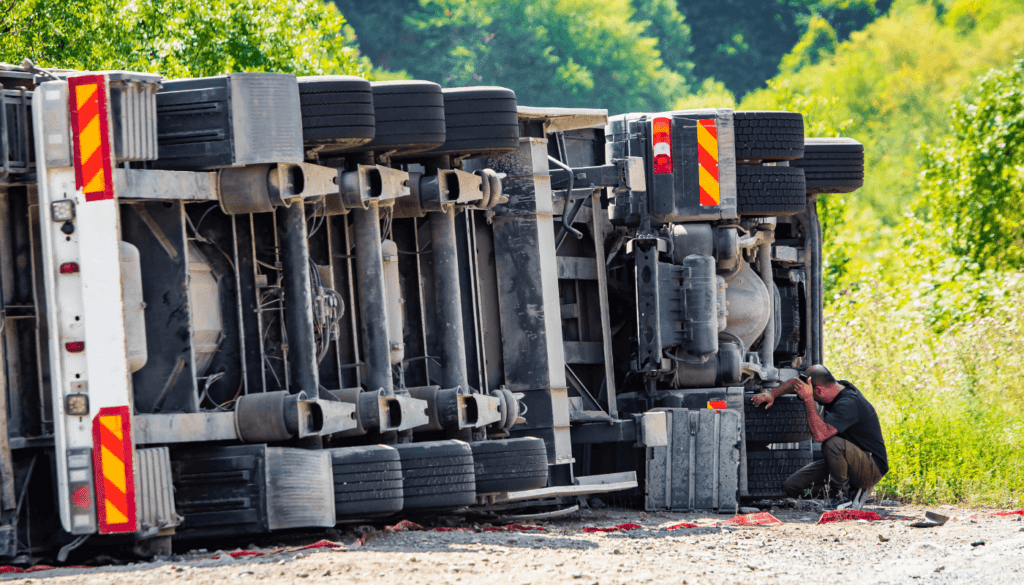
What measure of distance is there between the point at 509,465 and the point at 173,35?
11.0 meters

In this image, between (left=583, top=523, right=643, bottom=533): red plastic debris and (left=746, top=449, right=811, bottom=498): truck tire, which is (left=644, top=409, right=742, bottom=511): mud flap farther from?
(left=583, top=523, right=643, bottom=533): red plastic debris

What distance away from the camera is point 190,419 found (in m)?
6.11

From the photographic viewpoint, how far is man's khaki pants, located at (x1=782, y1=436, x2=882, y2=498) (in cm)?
915

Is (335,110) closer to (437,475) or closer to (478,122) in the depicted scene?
(478,122)

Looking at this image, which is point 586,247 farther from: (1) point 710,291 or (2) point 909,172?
(2) point 909,172

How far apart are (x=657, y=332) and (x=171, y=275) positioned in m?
3.72

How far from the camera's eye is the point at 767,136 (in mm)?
9469

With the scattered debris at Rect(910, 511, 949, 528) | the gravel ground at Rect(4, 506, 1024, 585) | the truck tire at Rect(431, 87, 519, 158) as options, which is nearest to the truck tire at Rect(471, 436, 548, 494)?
the gravel ground at Rect(4, 506, 1024, 585)

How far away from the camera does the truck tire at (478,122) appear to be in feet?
24.3

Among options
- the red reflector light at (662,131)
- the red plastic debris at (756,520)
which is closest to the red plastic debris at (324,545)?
the red plastic debris at (756,520)

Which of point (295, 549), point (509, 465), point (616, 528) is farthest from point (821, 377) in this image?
point (295, 549)

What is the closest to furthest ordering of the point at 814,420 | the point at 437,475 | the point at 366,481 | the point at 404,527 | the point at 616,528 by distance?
the point at 366,481, the point at 437,475, the point at 404,527, the point at 616,528, the point at 814,420

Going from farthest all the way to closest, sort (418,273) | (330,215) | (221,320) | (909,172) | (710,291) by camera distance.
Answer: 1. (909,172)
2. (710,291)
3. (418,273)
4. (330,215)
5. (221,320)

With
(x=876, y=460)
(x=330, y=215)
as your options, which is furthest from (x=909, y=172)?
(x=330, y=215)
